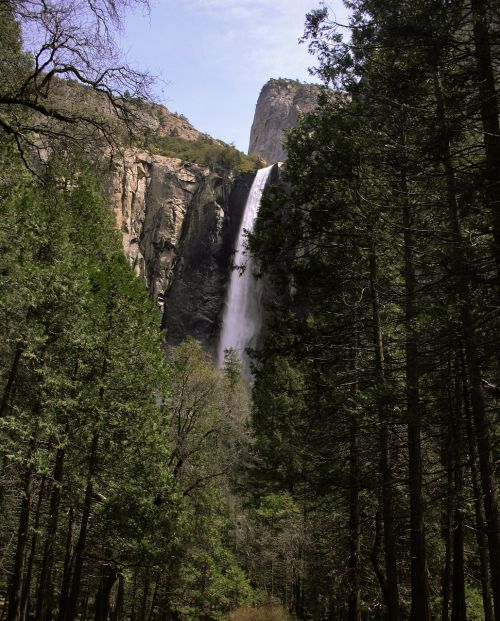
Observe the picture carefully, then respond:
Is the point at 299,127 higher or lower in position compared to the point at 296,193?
higher

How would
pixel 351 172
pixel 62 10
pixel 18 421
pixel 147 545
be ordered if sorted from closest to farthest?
pixel 62 10 → pixel 351 172 → pixel 18 421 → pixel 147 545

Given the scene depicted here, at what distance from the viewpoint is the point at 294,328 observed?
9922 millimetres

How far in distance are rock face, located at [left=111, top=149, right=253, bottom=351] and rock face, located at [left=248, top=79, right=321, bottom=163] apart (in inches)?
2744

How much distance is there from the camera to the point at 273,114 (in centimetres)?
12712

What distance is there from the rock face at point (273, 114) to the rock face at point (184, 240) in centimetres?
6969

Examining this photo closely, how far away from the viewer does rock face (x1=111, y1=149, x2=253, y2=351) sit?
50.4 metres

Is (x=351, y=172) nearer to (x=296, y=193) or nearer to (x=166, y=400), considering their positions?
(x=296, y=193)

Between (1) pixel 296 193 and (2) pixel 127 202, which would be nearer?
(1) pixel 296 193

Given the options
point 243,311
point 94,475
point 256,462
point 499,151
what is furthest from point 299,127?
point 243,311

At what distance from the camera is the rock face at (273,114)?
12194 centimetres

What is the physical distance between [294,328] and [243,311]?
39.0m

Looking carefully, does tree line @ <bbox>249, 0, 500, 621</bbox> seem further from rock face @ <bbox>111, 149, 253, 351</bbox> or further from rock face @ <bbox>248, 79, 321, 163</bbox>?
rock face @ <bbox>248, 79, 321, 163</bbox>

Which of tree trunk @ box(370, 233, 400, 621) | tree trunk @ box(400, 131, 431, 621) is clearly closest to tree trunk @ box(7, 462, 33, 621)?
tree trunk @ box(370, 233, 400, 621)

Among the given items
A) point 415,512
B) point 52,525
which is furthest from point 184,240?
point 415,512
